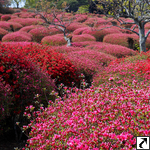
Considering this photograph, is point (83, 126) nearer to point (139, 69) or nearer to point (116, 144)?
point (116, 144)

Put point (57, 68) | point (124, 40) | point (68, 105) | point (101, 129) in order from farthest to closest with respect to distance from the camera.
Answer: point (124, 40), point (57, 68), point (68, 105), point (101, 129)

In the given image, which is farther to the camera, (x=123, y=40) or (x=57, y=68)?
(x=123, y=40)

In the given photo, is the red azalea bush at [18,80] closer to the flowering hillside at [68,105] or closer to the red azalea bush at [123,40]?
the flowering hillside at [68,105]

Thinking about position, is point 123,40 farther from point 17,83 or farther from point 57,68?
point 17,83

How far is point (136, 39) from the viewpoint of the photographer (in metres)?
15.7

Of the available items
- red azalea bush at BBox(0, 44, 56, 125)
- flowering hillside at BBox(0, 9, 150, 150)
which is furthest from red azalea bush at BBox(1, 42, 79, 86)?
red azalea bush at BBox(0, 44, 56, 125)

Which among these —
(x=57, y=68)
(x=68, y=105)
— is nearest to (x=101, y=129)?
(x=68, y=105)

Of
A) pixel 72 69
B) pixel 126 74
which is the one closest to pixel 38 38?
pixel 72 69

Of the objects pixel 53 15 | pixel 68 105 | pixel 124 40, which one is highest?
pixel 53 15

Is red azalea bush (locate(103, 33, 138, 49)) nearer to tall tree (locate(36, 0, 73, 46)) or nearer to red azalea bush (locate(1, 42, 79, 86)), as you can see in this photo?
tall tree (locate(36, 0, 73, 46))

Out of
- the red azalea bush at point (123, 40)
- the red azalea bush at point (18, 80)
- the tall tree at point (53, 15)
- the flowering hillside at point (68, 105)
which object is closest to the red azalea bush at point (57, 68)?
the flowering hillside at point (68, 105)

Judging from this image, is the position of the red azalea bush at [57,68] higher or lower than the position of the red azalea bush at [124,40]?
lower

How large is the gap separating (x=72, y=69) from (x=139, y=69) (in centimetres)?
265

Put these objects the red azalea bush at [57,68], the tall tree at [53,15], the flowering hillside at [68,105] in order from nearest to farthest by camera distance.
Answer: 1. the flowering hillside at [68,105]
2. the red azalea bush at [57,68]
3. the tall tree at [53,15]
